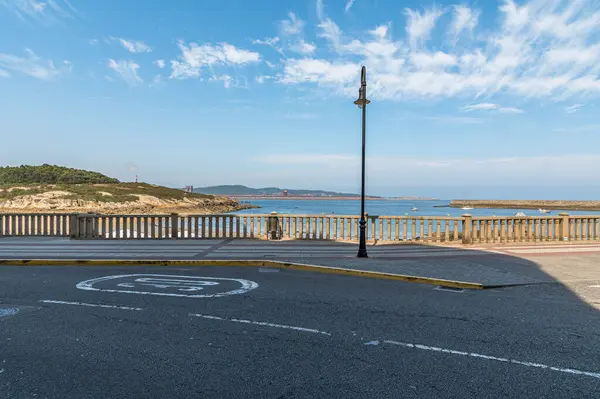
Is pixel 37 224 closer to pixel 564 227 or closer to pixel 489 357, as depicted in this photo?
pixel 489 357

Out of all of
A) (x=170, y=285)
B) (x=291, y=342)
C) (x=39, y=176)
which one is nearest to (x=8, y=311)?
(x=170, y=285)

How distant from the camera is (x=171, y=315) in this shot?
5.18m

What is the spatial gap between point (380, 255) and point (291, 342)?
7.10 m

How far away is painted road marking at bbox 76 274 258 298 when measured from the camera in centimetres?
655

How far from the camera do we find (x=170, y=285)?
7172 mm

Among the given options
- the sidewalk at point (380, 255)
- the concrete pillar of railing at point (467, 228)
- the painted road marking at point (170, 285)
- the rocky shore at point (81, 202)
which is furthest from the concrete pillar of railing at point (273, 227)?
the rocky shore at point (81, 202)

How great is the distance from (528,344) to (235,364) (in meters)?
3.29

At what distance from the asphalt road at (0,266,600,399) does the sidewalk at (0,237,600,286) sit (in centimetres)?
151

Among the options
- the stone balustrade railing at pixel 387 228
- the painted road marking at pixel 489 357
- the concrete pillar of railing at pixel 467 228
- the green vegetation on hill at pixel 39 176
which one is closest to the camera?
the painted road marking at pixel 489 357

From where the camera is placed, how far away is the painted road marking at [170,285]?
6549 mm

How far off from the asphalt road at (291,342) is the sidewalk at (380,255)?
1.51 meters

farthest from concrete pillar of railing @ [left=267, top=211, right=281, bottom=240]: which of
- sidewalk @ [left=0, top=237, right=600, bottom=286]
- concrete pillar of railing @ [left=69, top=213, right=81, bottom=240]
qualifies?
concrete pillar of railing @ [left=69, top=213, right=81, bottom=240]

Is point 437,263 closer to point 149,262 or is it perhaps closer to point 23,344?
point 149,262

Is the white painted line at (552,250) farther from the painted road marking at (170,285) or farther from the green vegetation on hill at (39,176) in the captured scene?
the green vegetation on hill at (39,176)
